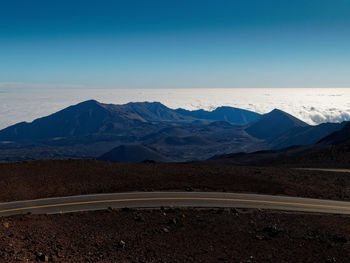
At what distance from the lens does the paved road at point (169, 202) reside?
95.9 feet

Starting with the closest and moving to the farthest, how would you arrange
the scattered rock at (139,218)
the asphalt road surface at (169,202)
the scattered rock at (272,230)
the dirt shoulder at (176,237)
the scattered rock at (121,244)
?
1. the dirt shoulder at (176,237)
2. the scattered rock at (121,244)
3. the scattered rock at (272,230)
4. the scattered rock at (139,218)
5. the asphalt road surface at (169,202)

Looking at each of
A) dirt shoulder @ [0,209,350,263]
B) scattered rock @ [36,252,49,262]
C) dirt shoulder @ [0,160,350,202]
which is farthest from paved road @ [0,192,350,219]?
scattered rock @ [36,252,49,262]

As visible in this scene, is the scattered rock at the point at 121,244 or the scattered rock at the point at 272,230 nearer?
the scattered rock at the point at 121,244

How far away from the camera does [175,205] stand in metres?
29.7

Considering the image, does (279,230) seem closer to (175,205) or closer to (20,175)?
(175,205)

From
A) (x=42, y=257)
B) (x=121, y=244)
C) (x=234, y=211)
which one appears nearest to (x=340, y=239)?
(x=234, y=211)

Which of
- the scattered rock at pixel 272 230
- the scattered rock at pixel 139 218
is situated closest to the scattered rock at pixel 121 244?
the scattered rock at pixel 139 218

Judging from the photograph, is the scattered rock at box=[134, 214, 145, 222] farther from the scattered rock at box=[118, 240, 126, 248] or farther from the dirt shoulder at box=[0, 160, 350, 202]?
the dirt shoulder at box=[0, 160, 350, 202]

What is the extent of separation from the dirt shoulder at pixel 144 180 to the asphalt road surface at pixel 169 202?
6.72ft

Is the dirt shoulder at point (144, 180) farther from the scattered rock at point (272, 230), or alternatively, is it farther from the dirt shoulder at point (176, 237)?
the scattered rock at point (272, 230)

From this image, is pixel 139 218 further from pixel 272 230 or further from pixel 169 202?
pixel 272 230

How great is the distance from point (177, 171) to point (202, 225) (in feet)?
66.5

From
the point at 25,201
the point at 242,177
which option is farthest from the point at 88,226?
the point at 242,177

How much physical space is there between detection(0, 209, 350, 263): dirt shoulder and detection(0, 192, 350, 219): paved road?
2.19 meters
